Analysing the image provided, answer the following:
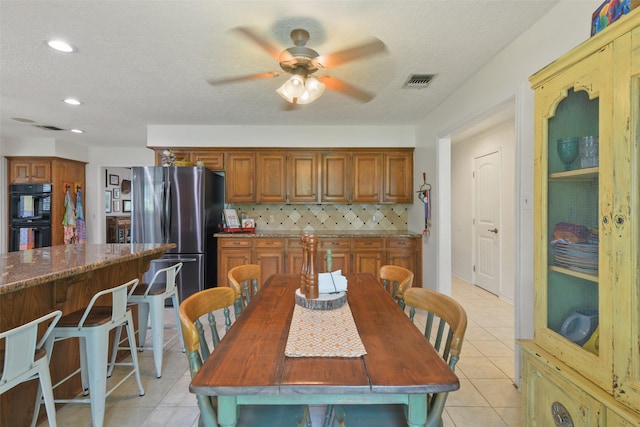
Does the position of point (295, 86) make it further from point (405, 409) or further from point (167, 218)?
point (167, 218)

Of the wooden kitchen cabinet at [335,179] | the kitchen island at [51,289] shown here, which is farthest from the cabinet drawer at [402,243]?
the kitchen island at [51,289]

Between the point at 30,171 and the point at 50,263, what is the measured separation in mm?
4989

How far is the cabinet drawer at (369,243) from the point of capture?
404cm

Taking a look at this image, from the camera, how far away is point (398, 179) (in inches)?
172

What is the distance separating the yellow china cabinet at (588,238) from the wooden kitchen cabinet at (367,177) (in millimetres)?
3024

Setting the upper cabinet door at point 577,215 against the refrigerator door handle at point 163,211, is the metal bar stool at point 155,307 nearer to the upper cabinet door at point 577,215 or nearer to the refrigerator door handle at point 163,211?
the refrigerator door handle at point 163,211

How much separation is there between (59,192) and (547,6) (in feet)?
22.9

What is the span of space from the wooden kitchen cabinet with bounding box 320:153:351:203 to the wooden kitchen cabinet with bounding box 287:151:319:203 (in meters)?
0.12

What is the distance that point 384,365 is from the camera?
93cm

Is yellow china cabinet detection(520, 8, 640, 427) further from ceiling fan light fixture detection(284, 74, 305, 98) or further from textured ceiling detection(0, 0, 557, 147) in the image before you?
ceiling fan light fixture detection(284, 74, 305, 98)

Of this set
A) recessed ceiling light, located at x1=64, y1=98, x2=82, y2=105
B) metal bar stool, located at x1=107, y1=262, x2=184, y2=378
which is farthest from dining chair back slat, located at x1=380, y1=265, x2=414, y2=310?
recessed ceiling light, located at x1=64, y1=98, x2=82, y2=105

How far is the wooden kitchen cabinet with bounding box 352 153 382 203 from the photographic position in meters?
4.34

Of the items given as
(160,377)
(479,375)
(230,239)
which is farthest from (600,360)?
(230,239)

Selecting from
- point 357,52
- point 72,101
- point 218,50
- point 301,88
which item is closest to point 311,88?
point 301,88
